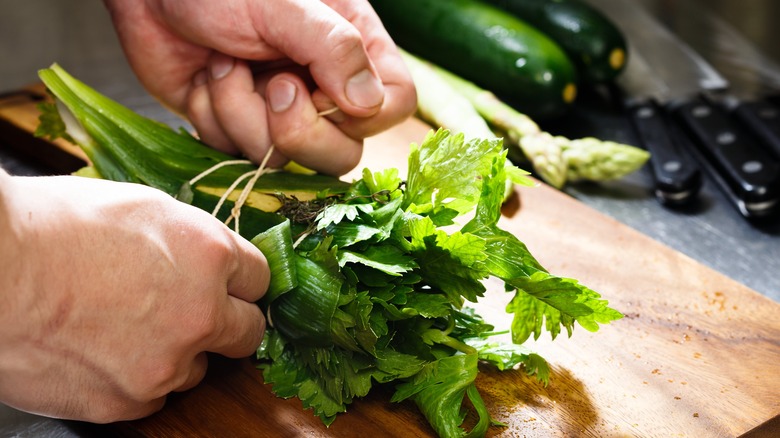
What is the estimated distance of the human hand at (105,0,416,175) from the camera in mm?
1747

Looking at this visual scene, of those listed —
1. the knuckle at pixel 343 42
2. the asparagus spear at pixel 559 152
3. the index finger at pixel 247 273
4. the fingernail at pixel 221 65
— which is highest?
the knuckle at pixel 343 42

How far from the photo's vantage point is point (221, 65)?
190 centimetres

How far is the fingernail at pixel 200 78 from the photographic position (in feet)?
6.59

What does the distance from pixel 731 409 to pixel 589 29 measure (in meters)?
1.92

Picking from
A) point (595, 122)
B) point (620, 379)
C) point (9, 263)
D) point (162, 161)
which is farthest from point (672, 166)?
point (9, 263)

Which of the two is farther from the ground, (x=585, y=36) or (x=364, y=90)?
(x=364, y=90)

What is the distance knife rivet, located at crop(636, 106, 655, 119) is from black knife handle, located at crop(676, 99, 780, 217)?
0.30 ft

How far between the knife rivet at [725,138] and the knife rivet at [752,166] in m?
0.15

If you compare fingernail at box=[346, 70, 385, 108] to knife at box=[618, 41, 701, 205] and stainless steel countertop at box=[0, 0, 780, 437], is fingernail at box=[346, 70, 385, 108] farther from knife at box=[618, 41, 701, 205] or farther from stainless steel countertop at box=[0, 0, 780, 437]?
knife at box=[618, 41, 701, 205]

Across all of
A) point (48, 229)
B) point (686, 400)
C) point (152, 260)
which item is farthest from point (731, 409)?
point (48, 229)

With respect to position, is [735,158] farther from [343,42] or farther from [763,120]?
[343,42]

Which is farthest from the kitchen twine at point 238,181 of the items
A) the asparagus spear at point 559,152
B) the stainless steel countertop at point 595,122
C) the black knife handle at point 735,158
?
the black knife handle at point 735,158

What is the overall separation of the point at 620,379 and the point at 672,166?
3.70 feet

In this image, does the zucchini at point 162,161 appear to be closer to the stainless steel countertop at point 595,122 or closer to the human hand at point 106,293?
the human hand at point 106,293
